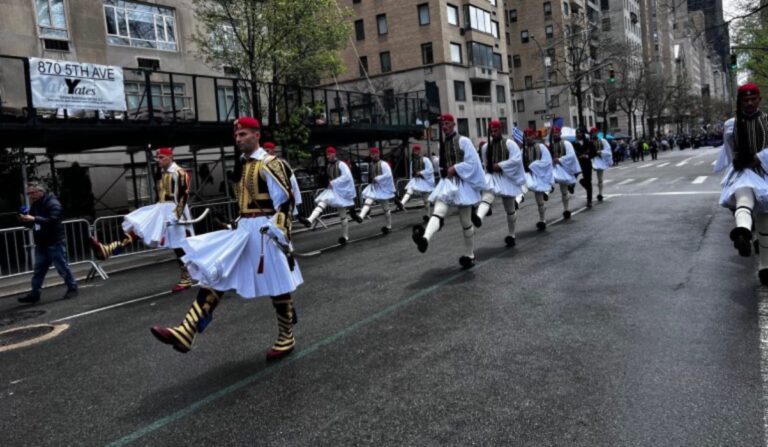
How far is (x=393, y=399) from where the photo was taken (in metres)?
4.28

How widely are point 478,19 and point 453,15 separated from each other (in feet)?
12.0

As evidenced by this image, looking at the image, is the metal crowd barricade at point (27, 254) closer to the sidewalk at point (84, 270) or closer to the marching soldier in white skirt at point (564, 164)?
the sidewalk at point (84, 270)

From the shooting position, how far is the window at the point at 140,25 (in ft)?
89.6

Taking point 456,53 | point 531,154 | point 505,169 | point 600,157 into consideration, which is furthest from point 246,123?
point 456,53

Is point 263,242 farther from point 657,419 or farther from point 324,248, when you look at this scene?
point 324,248

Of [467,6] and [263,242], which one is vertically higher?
[467,6]

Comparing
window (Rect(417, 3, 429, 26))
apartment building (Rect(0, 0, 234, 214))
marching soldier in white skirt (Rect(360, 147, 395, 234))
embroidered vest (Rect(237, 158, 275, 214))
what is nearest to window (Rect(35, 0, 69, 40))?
apartment building (Rect(0, 0, 234, 214))

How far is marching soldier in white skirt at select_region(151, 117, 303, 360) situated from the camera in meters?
5.14

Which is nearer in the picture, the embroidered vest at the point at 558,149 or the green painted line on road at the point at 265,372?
the green painted line on road at the point at 265,372

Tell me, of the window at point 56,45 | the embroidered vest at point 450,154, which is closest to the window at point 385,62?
the window at point 56,45

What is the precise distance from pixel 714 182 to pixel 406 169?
15928 mm

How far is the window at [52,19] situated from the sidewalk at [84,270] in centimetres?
1424

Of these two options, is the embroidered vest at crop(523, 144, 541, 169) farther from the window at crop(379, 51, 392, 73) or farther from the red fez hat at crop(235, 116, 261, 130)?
the window at crop(379, 51, 392, 73)

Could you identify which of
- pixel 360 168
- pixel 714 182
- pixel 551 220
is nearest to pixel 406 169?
pixel 360 168
